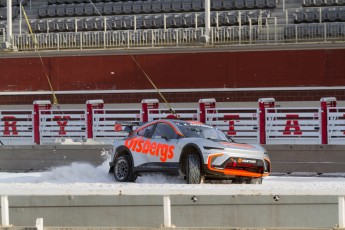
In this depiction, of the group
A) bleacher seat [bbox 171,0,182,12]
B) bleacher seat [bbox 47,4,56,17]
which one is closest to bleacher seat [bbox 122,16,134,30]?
bleacher seat [bbox 171,0,182,12]

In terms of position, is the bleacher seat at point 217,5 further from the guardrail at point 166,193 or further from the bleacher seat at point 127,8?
the guardrail at point 166,193

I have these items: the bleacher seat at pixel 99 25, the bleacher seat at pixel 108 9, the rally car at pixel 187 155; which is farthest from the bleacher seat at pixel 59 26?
the rally car at pixel 187 155

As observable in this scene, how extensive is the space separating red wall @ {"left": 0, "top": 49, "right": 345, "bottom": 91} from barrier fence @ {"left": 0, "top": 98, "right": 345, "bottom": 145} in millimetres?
6890

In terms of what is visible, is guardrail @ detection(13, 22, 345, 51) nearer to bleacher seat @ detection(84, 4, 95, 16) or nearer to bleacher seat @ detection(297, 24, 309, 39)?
bleacher seat @ detection(297, 24, 309, 39)

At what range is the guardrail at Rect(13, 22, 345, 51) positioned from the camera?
3841 cm

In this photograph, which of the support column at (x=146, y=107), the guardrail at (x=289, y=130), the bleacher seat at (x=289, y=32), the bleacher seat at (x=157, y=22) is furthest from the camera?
the bleacher seat at (x=157, y=22)

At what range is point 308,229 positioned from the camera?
1246 cm

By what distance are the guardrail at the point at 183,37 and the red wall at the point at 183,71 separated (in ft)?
2.46

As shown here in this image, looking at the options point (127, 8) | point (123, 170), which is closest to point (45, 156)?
point (123, 170)

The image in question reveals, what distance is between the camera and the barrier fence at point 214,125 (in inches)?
1048

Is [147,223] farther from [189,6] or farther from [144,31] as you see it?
[189,6]

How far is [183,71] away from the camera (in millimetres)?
39031

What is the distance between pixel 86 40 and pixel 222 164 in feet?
71.0

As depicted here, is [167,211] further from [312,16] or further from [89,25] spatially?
[89,25]
